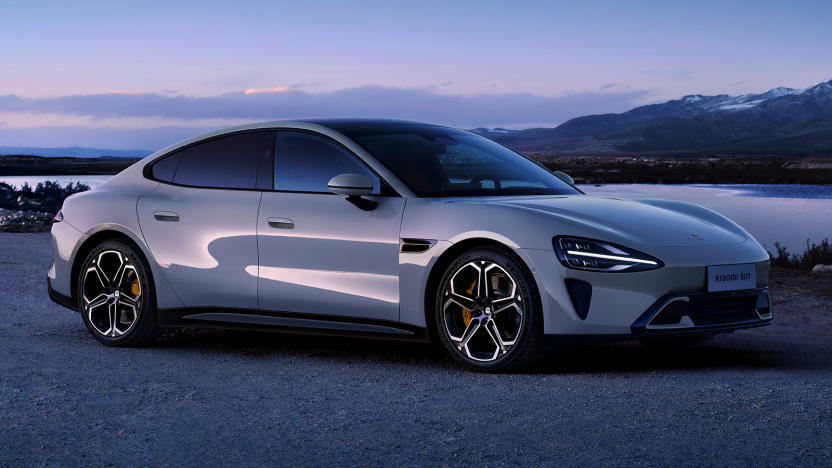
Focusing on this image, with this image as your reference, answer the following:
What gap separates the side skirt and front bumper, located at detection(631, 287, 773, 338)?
4.73ft

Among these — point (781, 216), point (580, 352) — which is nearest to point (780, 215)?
point (781, 216)

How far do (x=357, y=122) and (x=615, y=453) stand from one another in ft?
12.3

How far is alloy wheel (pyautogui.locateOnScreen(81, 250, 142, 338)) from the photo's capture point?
26.5 ft

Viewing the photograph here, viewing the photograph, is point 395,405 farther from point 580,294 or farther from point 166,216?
point 166,216

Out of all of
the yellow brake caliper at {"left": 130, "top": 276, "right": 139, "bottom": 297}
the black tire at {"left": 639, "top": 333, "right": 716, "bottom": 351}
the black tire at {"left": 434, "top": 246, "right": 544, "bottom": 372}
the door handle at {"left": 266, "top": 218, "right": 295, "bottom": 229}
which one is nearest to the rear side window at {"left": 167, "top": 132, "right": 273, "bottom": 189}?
the door handle at {"left": 266, "top": 218, "right": 295, "bottom": 229}

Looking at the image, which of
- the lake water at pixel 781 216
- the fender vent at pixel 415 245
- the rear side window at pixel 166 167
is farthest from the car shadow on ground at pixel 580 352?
the lake water at pixel 781 216

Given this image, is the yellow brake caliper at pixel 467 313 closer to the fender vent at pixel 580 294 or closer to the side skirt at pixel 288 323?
the side skirt at pixel 288 323

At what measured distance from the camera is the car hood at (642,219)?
6.47 meters

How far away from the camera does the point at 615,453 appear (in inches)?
183

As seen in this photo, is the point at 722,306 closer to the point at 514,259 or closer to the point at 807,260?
the point at 514,259

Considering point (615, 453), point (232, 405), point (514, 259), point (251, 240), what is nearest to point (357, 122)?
point (251, 240)

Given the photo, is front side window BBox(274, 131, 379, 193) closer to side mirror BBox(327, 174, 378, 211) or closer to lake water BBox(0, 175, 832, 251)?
side mirror BBox(327, 174, 378, 211)

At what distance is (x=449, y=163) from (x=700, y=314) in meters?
2.09

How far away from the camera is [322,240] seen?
707 centimetres
